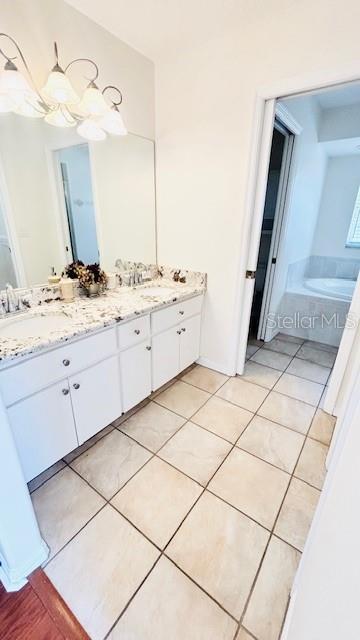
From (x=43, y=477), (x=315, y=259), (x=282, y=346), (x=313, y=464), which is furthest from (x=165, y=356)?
(x=315, y=259)

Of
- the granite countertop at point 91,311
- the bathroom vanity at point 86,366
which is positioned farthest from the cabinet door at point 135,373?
the granite countertop at point 91,311

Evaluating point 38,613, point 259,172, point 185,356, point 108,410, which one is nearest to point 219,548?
point 38,613

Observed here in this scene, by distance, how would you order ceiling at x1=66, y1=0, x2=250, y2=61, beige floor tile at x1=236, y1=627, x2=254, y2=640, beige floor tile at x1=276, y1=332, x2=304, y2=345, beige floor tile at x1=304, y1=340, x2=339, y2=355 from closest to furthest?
beige floor tile at x1=236, y1=627, x2=254, y2=640
ceiling at x1=66, y1=0, x2=250, y2=61
beige floor tile at x1=304, y1=340, x2=339, y2=355
beige floor tile at x1=276, y1=332, x2=304, y2=345

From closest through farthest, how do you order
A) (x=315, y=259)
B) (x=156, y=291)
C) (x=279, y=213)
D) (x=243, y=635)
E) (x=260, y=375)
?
1. (x=243, y=635)
2. (x=156, y=291)
3. (x=260, y=375)
4. (x=279, y=213)
5. (x=315, y=259)

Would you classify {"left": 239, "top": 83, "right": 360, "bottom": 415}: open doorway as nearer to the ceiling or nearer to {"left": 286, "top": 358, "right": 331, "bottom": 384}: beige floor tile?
{"left": 286, "top": 358, "right": 331, "bottom": 384}: beige floor tile

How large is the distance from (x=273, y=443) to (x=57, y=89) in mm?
2379

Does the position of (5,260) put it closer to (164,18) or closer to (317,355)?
(164,18)

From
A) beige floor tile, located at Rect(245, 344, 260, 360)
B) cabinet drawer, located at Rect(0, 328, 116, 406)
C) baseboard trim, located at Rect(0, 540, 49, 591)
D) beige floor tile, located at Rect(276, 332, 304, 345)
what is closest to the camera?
baseboard trim, located at Rect(0, 540, 49, 591)

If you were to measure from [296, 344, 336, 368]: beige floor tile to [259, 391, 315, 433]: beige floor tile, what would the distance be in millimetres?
757

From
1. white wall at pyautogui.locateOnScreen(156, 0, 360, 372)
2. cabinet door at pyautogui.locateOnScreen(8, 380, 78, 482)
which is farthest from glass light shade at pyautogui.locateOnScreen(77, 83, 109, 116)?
cabinet door at pyautogui.locateOnScreen(8, 380, 78, 482)

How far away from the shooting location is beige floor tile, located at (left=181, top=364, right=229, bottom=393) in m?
2.27

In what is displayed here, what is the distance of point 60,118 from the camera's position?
1560 mm

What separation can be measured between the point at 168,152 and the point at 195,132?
0.28m

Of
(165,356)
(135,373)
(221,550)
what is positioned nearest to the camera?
(221,550)
